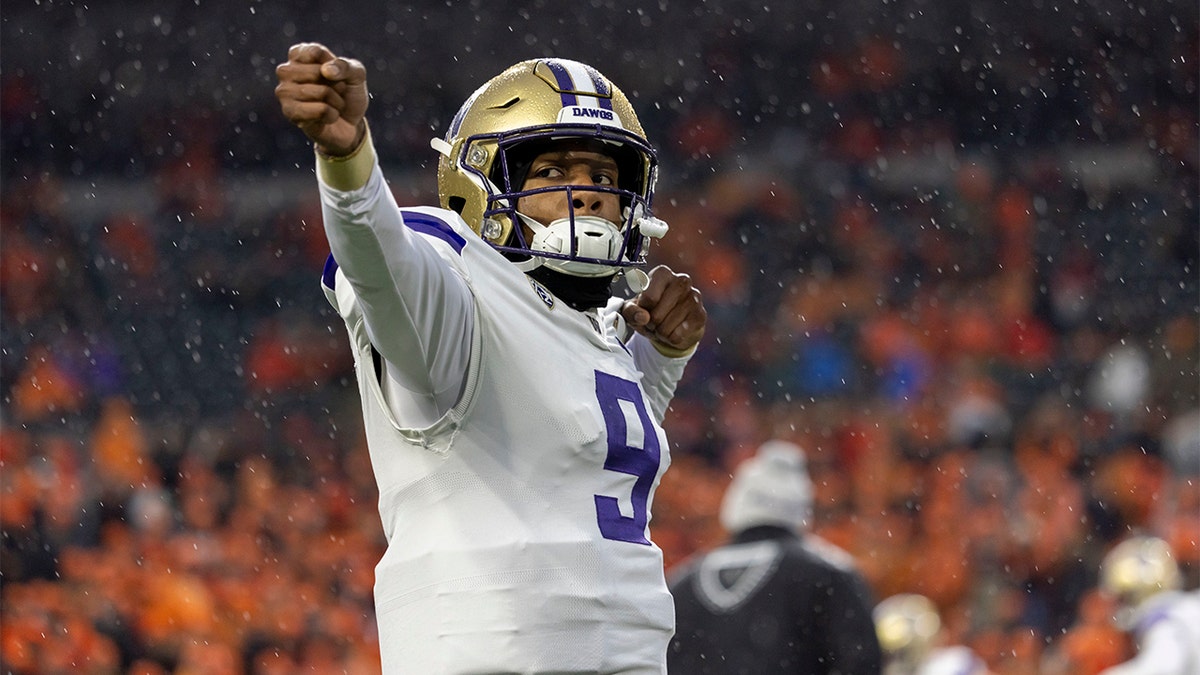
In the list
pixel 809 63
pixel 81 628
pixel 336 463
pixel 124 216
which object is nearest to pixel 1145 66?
pixel 809 63

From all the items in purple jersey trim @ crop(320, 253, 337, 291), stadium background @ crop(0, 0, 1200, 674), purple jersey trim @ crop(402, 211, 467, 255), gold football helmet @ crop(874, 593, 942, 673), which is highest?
purple jersey trim @ crop(402, 211, 467, 255)

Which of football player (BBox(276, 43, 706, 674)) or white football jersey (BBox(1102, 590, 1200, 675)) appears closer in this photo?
football player (BBox(276, 43, 706, 674))

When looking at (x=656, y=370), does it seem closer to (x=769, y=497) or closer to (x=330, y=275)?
(x=330, y=275)

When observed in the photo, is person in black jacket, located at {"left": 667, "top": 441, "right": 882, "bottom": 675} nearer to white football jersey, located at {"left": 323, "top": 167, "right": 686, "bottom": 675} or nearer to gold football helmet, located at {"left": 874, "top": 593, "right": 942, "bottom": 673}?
white football jersey, located at {"left": 323, "top": 167, "right": 686, "bottom": 675}

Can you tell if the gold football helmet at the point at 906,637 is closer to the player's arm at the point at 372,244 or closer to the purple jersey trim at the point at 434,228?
the purple jersey trim at the point at 434,228

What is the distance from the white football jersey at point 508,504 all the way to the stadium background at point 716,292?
6.46 metres

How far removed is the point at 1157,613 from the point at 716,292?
7.30 metres

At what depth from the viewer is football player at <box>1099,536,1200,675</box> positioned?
6250 mm

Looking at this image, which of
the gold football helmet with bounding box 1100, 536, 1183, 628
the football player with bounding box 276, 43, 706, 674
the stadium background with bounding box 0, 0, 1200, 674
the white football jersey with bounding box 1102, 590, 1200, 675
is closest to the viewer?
the football player with bounding box 276, 43, 706, 674

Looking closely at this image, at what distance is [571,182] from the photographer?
2809mm

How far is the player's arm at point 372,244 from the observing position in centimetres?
215

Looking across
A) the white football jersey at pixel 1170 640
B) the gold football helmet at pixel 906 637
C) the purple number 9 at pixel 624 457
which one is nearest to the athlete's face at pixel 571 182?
the purple number 9 at pixel 624 457

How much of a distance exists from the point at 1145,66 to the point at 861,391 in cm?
443

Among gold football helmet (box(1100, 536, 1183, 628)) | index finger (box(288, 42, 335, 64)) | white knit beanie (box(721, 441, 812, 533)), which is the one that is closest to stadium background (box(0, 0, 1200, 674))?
gold football helmet (box(1100, 536, 1183, 628))
